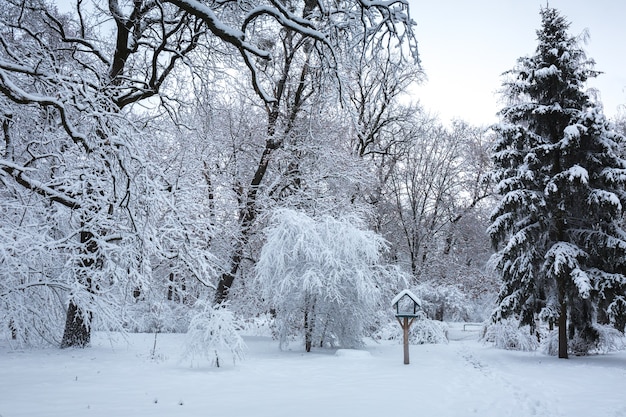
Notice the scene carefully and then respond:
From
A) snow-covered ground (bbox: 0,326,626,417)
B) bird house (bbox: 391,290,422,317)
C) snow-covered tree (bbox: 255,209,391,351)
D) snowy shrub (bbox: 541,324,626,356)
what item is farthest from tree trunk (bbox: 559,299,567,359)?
snow-covered tree (bbox: 255,209,391,351)

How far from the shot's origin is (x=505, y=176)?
14609mm

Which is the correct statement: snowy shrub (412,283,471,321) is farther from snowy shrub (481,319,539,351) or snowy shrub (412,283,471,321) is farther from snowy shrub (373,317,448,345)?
snowy shrub (481,319,539,351)

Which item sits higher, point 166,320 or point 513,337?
point 513,337

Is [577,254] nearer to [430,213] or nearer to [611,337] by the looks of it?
[611,337]

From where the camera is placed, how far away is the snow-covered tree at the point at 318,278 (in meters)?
13.4

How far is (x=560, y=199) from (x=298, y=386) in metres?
10.1

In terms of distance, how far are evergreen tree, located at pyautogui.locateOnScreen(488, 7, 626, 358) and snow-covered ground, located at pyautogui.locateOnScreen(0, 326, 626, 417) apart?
1676 mm

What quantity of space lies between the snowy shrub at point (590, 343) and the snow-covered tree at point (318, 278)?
19.3ft

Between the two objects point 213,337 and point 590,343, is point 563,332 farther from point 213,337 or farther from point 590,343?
point 213,337

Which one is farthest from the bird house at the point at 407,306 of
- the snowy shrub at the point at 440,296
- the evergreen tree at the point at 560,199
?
the snowy shrub at the point at 440,296

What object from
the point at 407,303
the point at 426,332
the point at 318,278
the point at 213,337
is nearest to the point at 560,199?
the point at 407,303

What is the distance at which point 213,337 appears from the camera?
376 inches

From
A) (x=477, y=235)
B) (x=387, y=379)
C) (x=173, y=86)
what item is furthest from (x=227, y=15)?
(x=477, y=235)

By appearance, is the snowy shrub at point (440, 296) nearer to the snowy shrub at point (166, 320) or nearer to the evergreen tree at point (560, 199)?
the evergreen tree at point (560, 199)
